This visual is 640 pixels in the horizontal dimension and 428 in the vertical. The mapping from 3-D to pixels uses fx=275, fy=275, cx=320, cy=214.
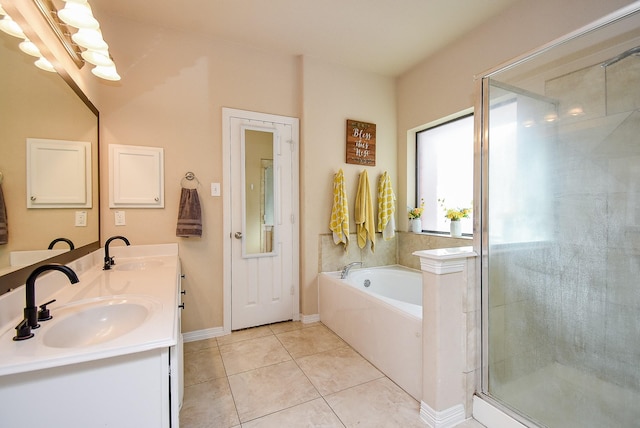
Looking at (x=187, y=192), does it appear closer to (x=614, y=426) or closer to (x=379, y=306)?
(x=379, y=306)

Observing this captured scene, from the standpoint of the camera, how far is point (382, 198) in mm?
3105

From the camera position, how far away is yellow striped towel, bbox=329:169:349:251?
2854 millimetres

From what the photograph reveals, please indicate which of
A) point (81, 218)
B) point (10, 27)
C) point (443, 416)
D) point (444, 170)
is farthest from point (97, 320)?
point (444, 170)

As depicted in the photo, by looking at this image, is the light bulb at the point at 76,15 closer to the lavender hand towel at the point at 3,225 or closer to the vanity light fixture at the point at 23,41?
the vanity light fixture at the point at 23,41

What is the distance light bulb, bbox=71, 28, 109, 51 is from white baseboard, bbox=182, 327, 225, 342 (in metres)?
2.25

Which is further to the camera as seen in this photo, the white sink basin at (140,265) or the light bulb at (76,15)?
the white sink basin at (140,265)

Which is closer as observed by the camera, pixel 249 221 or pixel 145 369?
pixel 145 369

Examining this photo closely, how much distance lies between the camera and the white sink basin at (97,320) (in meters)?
1.00

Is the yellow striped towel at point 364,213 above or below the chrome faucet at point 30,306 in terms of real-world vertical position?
above

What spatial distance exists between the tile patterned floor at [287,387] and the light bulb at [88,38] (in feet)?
7.28

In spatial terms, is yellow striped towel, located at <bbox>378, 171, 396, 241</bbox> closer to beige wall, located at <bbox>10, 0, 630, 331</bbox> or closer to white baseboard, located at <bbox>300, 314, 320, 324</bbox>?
beige wall, located at <bbox>10, 0, 630, 331</bbox>

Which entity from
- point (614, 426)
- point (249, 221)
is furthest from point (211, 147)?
point (614, 426)

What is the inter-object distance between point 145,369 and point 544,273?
1.78m

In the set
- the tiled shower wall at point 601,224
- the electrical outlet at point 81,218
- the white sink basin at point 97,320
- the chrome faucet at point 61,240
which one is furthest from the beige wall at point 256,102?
the white sink basin at point 97,320
